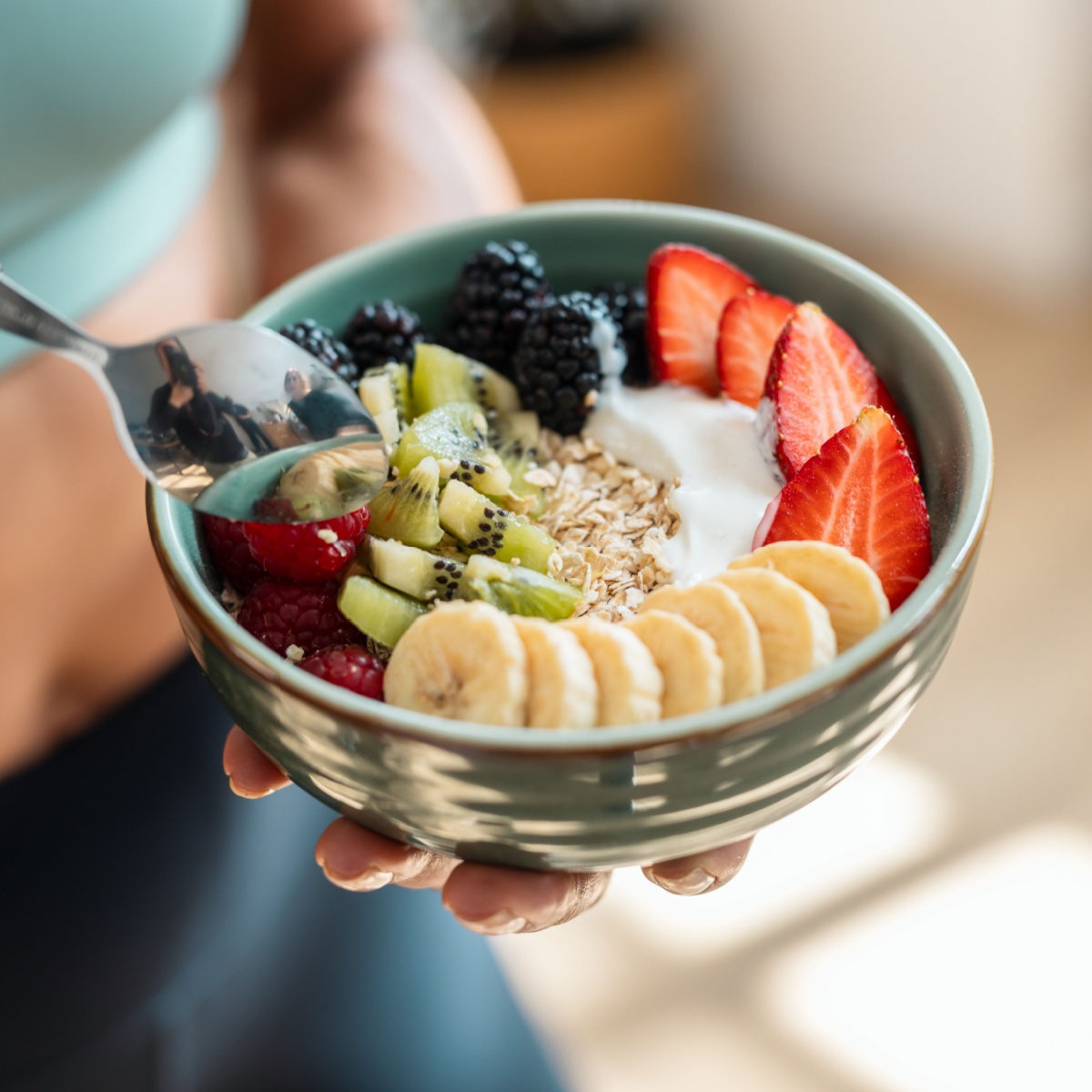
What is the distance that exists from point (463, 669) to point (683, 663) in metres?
0.12

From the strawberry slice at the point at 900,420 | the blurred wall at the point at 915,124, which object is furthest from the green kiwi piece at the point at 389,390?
the blurred wall at the point at 915,124

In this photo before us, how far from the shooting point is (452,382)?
868mm

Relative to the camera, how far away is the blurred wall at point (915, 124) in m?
2.50

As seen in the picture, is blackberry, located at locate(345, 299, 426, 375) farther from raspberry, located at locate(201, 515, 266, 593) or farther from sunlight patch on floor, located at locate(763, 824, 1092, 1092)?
sunlight patch on floor, located at locate(763, 824, 1092, 1092)

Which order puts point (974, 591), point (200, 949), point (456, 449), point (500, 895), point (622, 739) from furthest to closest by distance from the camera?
point (974, 591) < point (200, 949) < point (456, 449) < point (500, 895) < point (622, 739)

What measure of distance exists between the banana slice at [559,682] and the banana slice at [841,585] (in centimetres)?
13

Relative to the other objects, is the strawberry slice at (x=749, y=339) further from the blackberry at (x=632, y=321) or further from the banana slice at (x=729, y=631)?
the banana slice at (x=729, y=631)

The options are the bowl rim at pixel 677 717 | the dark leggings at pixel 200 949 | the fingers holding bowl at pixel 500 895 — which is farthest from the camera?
the dark leggings at pixel 200 949

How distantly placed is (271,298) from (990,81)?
7.13 ft

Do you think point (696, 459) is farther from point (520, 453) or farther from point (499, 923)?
point (499, 923)

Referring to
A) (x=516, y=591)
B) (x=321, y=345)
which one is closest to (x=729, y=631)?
(x=516, y=591)

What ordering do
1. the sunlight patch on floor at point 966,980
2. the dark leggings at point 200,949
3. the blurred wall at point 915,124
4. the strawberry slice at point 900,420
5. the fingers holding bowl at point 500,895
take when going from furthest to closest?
the blurred wall at point 915,124
the sunlight patch on floor at point 966,980
the dark leggings at point 200,949
the strawberry slice at point 900,420
the fingers holding bowl at point 500,895

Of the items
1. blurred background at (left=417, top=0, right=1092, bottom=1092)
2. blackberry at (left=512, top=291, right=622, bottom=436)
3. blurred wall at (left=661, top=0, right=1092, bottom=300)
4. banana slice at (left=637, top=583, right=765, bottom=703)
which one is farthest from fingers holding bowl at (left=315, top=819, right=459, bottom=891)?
blurred wall at (left=661, top=0, right=1092, bottom=300)

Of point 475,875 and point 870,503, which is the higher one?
A: point 870,503
